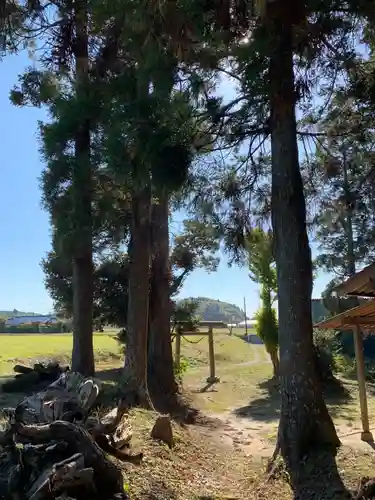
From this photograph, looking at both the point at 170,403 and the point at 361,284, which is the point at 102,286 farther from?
the point at 361,284

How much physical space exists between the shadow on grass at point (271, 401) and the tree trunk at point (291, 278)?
19.8ft

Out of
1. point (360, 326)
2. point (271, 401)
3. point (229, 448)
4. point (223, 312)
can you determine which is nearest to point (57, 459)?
point (229, 448)

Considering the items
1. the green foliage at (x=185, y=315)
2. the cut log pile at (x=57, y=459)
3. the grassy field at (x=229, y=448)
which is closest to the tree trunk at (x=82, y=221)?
the grassy field at (x=229, y=448)

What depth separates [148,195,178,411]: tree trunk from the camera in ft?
47.9

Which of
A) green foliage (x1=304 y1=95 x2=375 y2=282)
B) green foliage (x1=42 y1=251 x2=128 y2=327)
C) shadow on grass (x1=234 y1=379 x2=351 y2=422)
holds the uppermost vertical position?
green foliage (x1=304 y1=95 x2=375 y2=282)

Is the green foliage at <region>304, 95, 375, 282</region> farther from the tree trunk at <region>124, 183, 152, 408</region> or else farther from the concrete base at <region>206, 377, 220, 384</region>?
the concrete base at <region>206, 377, 220, 384</region>

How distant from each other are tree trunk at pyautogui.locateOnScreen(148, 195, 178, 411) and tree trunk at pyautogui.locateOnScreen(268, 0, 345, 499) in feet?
19.7

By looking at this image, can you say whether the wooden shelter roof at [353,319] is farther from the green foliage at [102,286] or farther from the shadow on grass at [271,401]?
the green foliage at [102,286]

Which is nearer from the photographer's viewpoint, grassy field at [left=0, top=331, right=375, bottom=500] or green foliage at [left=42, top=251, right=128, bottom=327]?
grassy field at [left=0, top=331, right=375, bottom=500]

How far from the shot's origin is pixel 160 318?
15.2m

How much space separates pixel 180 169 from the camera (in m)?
8.02

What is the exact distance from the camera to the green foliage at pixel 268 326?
2167cm

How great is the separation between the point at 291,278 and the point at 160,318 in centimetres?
721

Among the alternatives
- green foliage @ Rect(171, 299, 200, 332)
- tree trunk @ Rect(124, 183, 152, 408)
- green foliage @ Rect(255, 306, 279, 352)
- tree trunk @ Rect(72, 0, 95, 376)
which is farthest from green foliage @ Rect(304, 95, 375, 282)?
green foliage @ Rect(255, 306, 279, 352)
